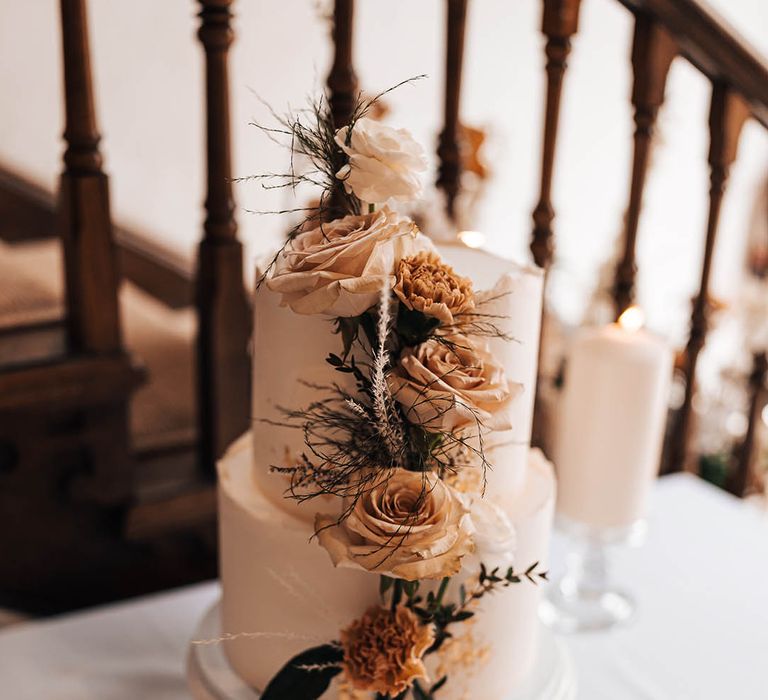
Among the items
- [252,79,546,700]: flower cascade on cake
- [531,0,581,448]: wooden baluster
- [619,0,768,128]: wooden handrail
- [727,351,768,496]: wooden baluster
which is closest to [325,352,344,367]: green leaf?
[252,79,546,700]: flower cascade on cake

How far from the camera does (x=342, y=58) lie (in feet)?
3.57

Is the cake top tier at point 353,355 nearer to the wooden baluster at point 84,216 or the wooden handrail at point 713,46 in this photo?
the wooden baluster at point 84,216

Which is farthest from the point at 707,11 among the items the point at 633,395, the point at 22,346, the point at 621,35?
the point at 621,35

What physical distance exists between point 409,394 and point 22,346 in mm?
647

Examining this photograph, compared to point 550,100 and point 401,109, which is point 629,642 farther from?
point 401,109

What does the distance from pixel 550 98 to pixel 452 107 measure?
0.14m

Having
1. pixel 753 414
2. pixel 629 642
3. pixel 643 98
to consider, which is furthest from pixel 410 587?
pixel 753 414

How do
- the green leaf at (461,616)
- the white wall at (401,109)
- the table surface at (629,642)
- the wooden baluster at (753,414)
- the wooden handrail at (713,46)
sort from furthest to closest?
the white wall at (401,109), the wooden baluster at (753,414), the wooden handrail at (713,46), the table surface at (629,642), the green leaf at (461,616)

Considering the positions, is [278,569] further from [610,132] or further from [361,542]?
[610,132]

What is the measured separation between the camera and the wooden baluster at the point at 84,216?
0.98 meters

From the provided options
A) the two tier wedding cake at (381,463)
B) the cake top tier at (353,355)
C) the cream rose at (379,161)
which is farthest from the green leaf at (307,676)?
the cream rose at (379,161)

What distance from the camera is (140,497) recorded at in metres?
1.18

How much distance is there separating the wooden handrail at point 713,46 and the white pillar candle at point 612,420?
0.40 meters

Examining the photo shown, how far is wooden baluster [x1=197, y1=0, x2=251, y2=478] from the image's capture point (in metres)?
1.03
